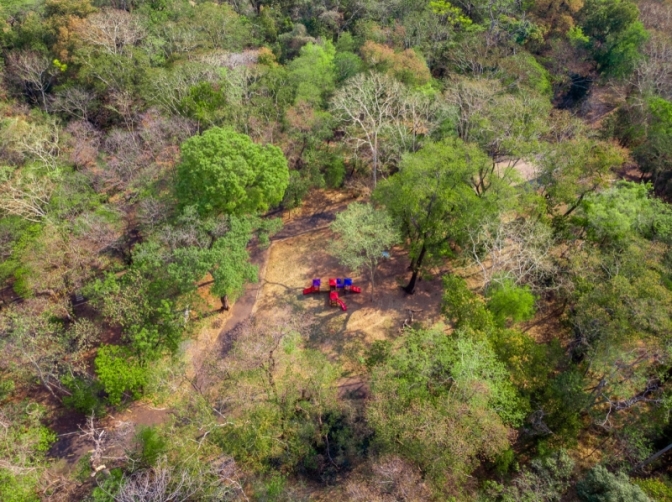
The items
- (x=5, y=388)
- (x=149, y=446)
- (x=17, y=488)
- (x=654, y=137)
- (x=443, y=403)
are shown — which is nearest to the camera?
(x=17, y=488)

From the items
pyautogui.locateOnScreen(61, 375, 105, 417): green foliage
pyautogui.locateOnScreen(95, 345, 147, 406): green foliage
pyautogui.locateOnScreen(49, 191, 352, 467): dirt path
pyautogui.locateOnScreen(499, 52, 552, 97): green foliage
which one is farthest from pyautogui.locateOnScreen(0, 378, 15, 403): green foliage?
pyautogui.locateOnScreen(499, 52, 552, 97): green foliage

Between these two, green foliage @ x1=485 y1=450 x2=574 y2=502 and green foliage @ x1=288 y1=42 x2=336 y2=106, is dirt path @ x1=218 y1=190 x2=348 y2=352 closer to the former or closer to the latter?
green foliage @ x1=288 y1=42 x2=336 y2=106

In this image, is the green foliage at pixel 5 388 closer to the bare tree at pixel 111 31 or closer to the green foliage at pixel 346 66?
the bare tree at pixel 111 31


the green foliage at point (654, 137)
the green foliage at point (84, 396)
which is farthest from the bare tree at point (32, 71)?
the green foliage at point (654, 137)

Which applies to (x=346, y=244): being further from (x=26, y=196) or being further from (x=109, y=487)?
(x=26, y=196)

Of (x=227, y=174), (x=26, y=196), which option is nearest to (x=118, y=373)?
(x=227, y=174)
